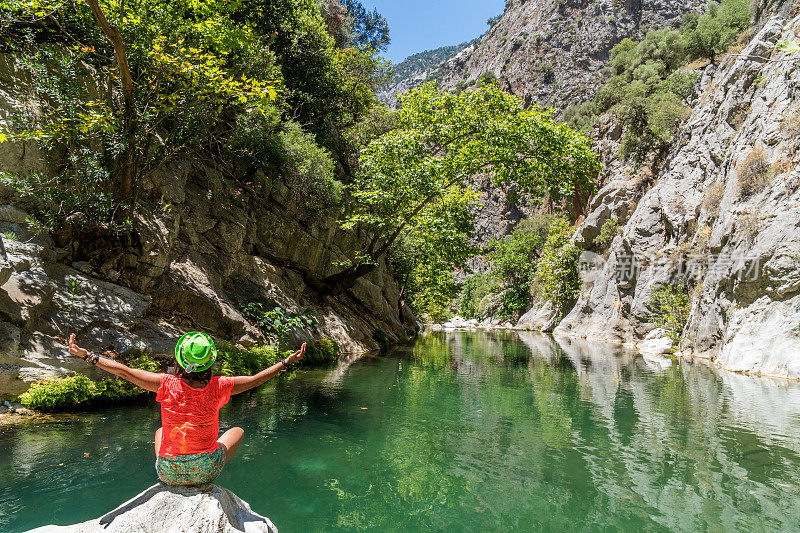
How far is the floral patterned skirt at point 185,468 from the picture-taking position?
3.26 m

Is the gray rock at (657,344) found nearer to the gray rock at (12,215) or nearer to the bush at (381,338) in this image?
the bush at (381,338)

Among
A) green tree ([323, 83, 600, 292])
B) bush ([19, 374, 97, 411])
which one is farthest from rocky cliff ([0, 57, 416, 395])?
green tree ([323, 83, 600, 292])

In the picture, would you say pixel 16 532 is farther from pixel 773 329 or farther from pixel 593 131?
pixel 593 131

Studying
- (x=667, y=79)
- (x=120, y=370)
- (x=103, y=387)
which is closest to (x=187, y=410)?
(x=120, y=370)

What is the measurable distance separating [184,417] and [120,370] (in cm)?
58

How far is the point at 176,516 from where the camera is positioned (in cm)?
300

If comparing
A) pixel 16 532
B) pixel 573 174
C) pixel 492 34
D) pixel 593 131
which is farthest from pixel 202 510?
pixel 492 34

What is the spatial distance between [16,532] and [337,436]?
422 centimetres

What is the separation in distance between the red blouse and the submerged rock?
0.29 meters

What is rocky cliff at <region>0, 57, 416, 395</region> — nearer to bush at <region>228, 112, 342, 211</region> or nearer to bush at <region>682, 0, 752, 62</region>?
bush at <region>228, 112, 342, 211</region>

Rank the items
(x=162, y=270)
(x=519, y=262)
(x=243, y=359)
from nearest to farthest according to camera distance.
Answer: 1. (x=162, y=270)
2. (x=243, y=359)
3. (x=519, y=262)

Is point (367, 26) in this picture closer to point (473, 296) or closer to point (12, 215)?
point (12, 215)

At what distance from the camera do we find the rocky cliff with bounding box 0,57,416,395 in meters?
7.84

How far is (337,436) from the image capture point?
7.37 m
